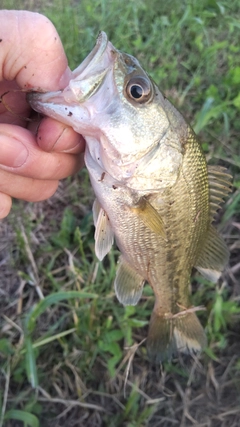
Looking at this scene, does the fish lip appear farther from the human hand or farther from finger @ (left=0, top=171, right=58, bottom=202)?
finger @ (left=0, top=171, right=58, bottom=202)

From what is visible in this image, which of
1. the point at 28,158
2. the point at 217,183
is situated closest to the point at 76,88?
the point at 28,158

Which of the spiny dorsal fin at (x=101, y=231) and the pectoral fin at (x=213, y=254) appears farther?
the pectoral fin at (x=213, y=254)

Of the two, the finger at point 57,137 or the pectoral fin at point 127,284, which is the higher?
the finger at point 57,137

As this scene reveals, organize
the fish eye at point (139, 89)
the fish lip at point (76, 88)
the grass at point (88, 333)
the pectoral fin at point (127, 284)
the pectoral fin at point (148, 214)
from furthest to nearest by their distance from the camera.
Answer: the grass at point (88, 333)
the pectoral fin at point (127, 284)
the pectoral fin at point (148, 214)
the fish eye at point (139, 89)
the fish lip at point (76, 88)

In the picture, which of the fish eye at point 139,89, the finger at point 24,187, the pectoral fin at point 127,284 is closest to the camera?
the fish eye at point 139,89

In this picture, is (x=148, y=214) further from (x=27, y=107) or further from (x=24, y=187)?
(x=27, y=107)

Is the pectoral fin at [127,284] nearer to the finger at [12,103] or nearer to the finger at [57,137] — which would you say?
the finger at [57,137]

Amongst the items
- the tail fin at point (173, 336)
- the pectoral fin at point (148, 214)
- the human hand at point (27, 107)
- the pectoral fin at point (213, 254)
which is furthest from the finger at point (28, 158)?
the tail fin at point (173, 336)
